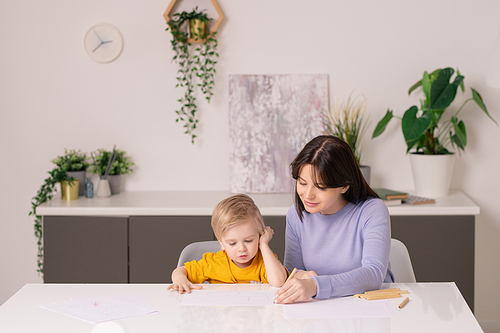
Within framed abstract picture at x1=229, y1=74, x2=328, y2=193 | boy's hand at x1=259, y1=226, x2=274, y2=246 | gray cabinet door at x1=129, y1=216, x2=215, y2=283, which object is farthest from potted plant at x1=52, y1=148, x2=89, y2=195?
boy's hand at x1=259, y1=226, x2=274, y2=246

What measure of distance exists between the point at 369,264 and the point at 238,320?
494mm

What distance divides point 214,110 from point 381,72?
111 cm

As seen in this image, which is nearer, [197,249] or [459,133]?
[197,249]

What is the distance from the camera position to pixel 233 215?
1675mm

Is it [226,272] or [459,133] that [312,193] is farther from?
[459,133]

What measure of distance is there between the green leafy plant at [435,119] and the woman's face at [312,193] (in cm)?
118

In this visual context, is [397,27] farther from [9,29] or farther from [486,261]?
[9,29]

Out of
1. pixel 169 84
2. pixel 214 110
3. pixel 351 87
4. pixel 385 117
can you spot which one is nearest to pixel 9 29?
pixel 169 84

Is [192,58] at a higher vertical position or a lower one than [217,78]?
higher

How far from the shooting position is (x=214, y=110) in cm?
323

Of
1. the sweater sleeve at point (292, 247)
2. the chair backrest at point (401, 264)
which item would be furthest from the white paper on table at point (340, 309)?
the chair backrest at point (401, 264)

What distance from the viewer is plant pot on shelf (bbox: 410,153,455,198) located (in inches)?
115

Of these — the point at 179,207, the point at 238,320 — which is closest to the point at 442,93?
the point at 179,207

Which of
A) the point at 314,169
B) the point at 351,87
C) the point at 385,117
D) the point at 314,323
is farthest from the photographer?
the point at 351,87
